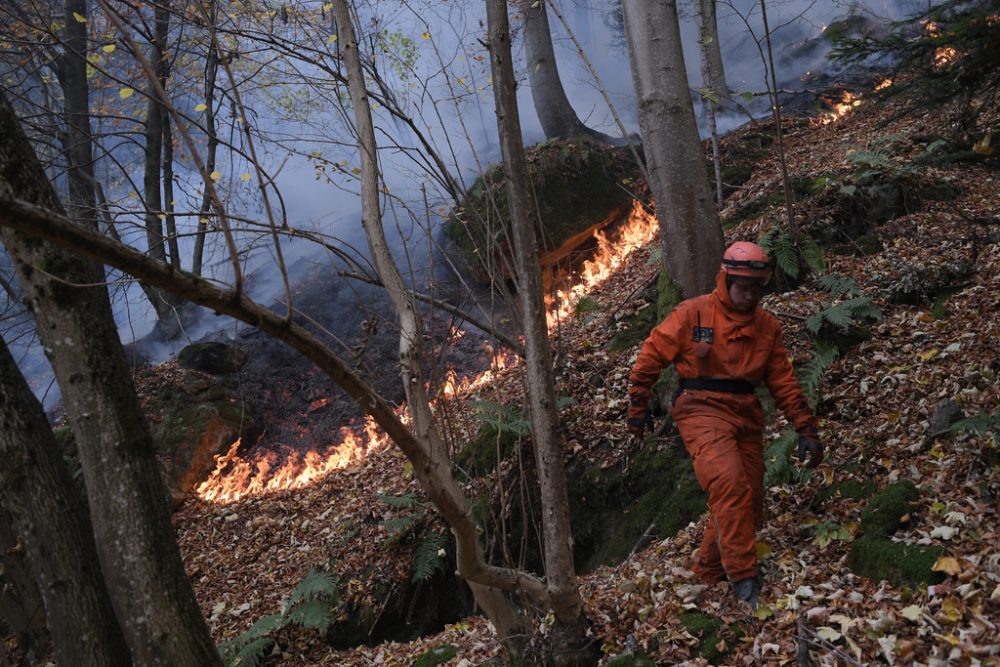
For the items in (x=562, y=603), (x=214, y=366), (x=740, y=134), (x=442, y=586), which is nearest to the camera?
(x=562, y=603)

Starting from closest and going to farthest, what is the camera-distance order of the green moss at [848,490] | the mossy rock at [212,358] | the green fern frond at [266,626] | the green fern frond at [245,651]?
the green moss at [848,490], the green fern frond at [245,651], the green fern frond at [266,626], the mossy rock at [212,358]

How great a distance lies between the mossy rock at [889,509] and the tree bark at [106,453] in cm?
427

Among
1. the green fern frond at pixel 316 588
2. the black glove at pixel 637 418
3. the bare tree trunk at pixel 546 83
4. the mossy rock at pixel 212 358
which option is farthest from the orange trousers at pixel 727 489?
the bare tree trunk at pixel 546 83

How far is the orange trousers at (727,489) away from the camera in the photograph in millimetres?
3844

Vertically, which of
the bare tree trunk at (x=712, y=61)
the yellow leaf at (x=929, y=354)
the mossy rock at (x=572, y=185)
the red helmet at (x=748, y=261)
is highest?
the bare tree trunk at (x=712, y=61)

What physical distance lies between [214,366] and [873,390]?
999cm

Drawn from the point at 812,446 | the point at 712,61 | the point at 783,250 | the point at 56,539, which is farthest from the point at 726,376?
the point at 712,61

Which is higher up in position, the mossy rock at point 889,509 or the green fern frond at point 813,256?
the green fern frond at point 813,256

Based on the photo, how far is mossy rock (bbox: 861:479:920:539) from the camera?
13.0 ft

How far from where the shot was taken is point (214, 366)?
454 inches

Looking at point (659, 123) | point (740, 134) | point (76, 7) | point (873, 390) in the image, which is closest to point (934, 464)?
point (873, 390)

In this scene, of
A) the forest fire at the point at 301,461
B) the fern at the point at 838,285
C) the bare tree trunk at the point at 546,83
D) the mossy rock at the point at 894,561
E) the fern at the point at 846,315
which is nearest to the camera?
the mossy rock at the point at 894,561

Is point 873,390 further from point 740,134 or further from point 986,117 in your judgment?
point 740,134

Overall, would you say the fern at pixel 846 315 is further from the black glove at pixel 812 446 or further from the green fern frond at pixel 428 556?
the green fern frond at pixel 428 556
